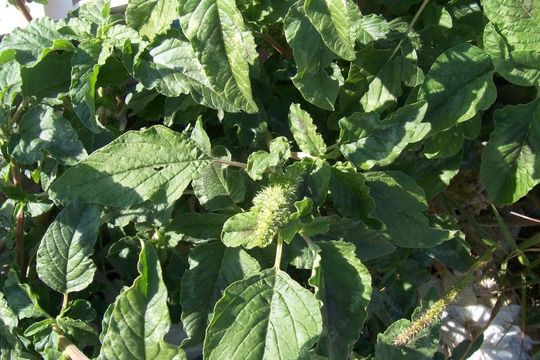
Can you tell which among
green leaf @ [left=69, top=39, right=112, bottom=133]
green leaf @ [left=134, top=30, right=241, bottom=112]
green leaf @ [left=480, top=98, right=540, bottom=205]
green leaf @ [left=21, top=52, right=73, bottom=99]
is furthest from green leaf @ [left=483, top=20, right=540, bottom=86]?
green leaf @ [left=21, top=52, right=73, bottom=99]

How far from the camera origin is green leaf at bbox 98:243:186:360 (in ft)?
3.40

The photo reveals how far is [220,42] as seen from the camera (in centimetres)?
110

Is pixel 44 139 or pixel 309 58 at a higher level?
pixel 309 58

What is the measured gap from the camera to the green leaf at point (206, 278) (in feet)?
3.89

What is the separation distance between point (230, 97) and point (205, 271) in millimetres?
312

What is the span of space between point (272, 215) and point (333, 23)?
321 millimetres

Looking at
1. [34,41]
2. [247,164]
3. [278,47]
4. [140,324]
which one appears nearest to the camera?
[140,324]

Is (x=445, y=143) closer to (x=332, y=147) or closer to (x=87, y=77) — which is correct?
(x=332, y=147)

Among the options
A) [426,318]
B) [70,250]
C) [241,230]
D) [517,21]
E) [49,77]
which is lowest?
[426,318]

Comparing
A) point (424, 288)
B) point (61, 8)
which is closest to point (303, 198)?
point (424, 288)

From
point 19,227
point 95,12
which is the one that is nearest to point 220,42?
point 95,12

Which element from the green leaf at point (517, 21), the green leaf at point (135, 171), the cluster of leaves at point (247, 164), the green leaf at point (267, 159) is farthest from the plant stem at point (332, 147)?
the green leaf at point (517, 21)

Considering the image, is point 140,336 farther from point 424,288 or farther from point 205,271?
point 424,288

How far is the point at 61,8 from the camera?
1.79 m
